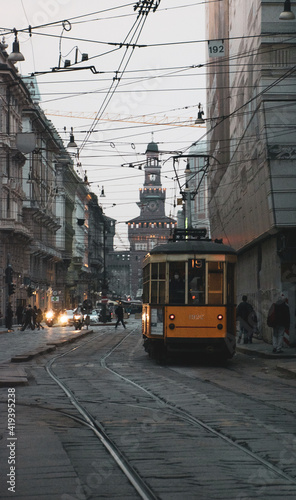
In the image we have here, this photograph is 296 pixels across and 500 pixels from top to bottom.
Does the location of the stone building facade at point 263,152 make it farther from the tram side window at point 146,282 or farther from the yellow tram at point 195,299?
the yellow tram at point 195,299

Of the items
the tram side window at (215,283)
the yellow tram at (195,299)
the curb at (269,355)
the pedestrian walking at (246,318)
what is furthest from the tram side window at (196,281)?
the pedestrian walking at (246,318)

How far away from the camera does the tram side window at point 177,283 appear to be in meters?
18.6

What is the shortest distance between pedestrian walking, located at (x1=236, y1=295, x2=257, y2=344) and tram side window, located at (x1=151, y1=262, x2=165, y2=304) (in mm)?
8189

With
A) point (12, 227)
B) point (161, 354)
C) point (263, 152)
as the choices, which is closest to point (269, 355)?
point (161, 354)

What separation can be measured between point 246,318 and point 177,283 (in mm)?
9092

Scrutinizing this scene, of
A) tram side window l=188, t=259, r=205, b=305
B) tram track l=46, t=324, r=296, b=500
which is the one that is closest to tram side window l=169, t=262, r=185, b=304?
tram side window l=188, t=259, r=205, b=305

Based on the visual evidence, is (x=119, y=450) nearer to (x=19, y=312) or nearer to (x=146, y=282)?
(x=146, y=282)

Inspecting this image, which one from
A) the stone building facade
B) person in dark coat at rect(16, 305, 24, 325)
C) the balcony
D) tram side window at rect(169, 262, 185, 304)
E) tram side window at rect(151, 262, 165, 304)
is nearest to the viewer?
tram side window at rect(169, 262, 185, 304)

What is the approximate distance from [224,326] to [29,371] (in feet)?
14.0

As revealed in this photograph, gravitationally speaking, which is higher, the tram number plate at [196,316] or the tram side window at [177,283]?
the tram side window at [177,283]

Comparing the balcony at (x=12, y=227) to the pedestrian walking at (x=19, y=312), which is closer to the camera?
the balcony at (x=12, y=227)

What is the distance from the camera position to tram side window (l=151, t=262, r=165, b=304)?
18938 mm

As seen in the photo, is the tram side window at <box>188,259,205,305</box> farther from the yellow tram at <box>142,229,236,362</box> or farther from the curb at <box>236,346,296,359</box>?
the curb at <box>236,346,296,359</box>

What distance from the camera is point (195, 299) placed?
61.0 ft
